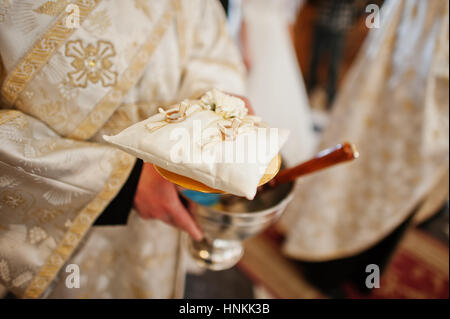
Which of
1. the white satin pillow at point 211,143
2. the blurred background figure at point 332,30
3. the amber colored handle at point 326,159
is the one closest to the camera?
the white satin pillow at point 211,143

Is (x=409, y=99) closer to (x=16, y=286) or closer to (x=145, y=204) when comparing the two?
(x=145, y=204)

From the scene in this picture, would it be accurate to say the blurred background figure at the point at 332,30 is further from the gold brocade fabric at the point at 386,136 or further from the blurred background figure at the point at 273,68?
the gold brocade fabric at the point at 386,136

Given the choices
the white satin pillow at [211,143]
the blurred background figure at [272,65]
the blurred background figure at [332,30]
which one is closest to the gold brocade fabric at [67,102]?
the white satin pillow at [211,143]

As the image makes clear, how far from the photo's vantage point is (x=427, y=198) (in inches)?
37.9

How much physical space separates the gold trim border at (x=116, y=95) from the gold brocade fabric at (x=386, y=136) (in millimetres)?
807

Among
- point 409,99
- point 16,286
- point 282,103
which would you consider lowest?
point 282,103

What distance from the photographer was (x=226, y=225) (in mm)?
599

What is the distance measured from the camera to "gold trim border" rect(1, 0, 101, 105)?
515 mm

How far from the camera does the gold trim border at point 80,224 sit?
22.6 inches

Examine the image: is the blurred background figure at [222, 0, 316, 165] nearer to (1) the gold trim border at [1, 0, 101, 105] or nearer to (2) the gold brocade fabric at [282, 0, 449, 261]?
(2) the gold brocade fabric at [282, 0, 449, 261]

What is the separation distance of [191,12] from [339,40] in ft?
9.54

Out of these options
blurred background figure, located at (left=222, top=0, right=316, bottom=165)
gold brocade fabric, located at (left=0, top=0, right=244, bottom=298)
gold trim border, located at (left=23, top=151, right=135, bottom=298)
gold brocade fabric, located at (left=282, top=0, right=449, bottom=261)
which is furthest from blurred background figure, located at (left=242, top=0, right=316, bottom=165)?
gold trim border, located at (left=23, top=151, right=135, bottom=298)

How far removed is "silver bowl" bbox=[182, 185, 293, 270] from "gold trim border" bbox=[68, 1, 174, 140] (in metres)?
0.26
